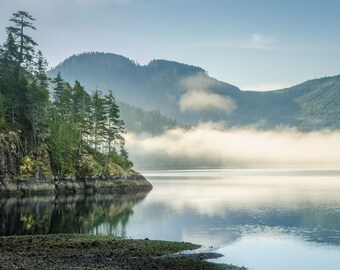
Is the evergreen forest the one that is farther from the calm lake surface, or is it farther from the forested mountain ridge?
the calm lake surface

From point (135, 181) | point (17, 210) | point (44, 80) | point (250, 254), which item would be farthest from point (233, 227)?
point (44, 80)

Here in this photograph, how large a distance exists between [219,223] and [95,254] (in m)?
35.0

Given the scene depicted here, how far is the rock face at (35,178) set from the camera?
10681 centimetres

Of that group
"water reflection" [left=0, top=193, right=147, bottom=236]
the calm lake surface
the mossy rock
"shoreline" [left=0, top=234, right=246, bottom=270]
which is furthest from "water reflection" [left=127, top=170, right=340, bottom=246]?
the mossy rock

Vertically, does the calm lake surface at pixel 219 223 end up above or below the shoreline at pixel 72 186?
below

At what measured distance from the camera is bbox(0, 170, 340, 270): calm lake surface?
49.5m

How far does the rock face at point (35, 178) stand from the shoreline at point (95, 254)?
56524mm

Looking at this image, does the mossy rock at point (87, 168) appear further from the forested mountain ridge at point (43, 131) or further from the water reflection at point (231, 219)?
the water reflection at point (231, 219)

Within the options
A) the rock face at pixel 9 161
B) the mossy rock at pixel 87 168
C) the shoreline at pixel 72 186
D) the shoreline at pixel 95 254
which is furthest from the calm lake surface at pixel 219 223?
the mossy rock at pixel 87 168

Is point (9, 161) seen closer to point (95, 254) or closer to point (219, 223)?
point (219, 223)

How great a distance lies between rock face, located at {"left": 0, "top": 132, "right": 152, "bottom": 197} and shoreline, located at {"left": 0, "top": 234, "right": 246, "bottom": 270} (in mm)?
56524

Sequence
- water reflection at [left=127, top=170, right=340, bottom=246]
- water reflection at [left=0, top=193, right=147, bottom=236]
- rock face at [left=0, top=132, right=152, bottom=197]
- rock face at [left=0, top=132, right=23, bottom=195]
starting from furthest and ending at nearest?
rock face at [left=0, top=132, right=152, bottom=197]
rock face at [left=0, top=132, right=23, bottom=195]
water reflection at [left=0, top=193, right=147, bottom=236]
water reflection at [left=127, top=170, right=340, bottom=246]

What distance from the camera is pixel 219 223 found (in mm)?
74812

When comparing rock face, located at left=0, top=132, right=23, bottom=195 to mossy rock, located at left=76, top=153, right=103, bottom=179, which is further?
mossy rock, located at left=76, top=153, right=103, bottom=179
